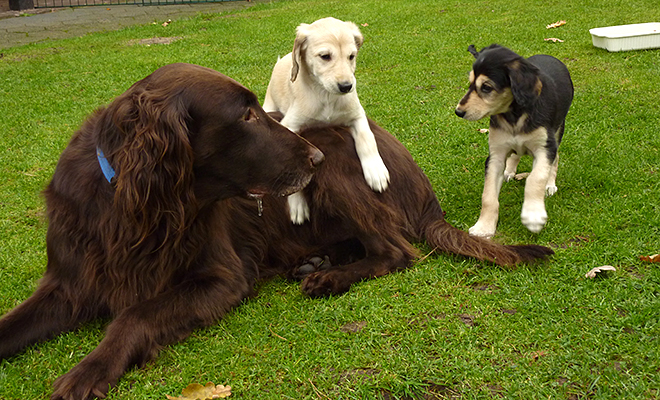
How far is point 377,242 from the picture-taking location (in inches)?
136

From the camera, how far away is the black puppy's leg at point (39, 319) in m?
2.77

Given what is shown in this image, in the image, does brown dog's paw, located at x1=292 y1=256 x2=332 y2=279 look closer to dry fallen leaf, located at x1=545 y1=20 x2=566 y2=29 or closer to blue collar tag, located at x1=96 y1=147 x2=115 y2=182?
blue collar tag, located at x1=96 y1=147 x2=115 y2=182

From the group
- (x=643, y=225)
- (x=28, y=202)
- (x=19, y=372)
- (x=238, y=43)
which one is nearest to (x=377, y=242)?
(x=643, y=225)

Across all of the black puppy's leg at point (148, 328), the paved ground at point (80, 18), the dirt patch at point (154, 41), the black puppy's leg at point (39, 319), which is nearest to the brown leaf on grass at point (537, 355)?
the black puppy's leg at point (148, 328)

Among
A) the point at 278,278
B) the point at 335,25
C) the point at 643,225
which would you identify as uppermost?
the point at 335,25

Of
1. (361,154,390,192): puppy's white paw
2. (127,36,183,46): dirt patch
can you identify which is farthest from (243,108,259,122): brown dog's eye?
(127,36,183,46): dirt patch

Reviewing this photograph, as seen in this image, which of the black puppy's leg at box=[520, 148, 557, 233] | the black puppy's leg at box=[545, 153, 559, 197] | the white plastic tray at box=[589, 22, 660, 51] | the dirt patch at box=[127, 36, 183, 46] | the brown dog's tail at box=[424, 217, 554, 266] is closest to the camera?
the brown dog's tail at box=[424, 217, 554, 266]

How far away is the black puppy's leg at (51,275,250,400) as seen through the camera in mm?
2463

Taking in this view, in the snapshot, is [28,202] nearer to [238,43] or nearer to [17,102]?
[17,102]

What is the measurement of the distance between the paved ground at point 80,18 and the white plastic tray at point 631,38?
360 inches

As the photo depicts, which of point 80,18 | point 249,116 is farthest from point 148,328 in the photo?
point 80,18

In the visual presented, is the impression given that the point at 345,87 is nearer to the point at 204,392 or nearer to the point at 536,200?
the point at 536,200

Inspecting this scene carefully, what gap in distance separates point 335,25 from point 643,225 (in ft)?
7.13

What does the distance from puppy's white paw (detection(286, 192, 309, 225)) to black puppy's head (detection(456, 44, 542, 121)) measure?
1.09 m
